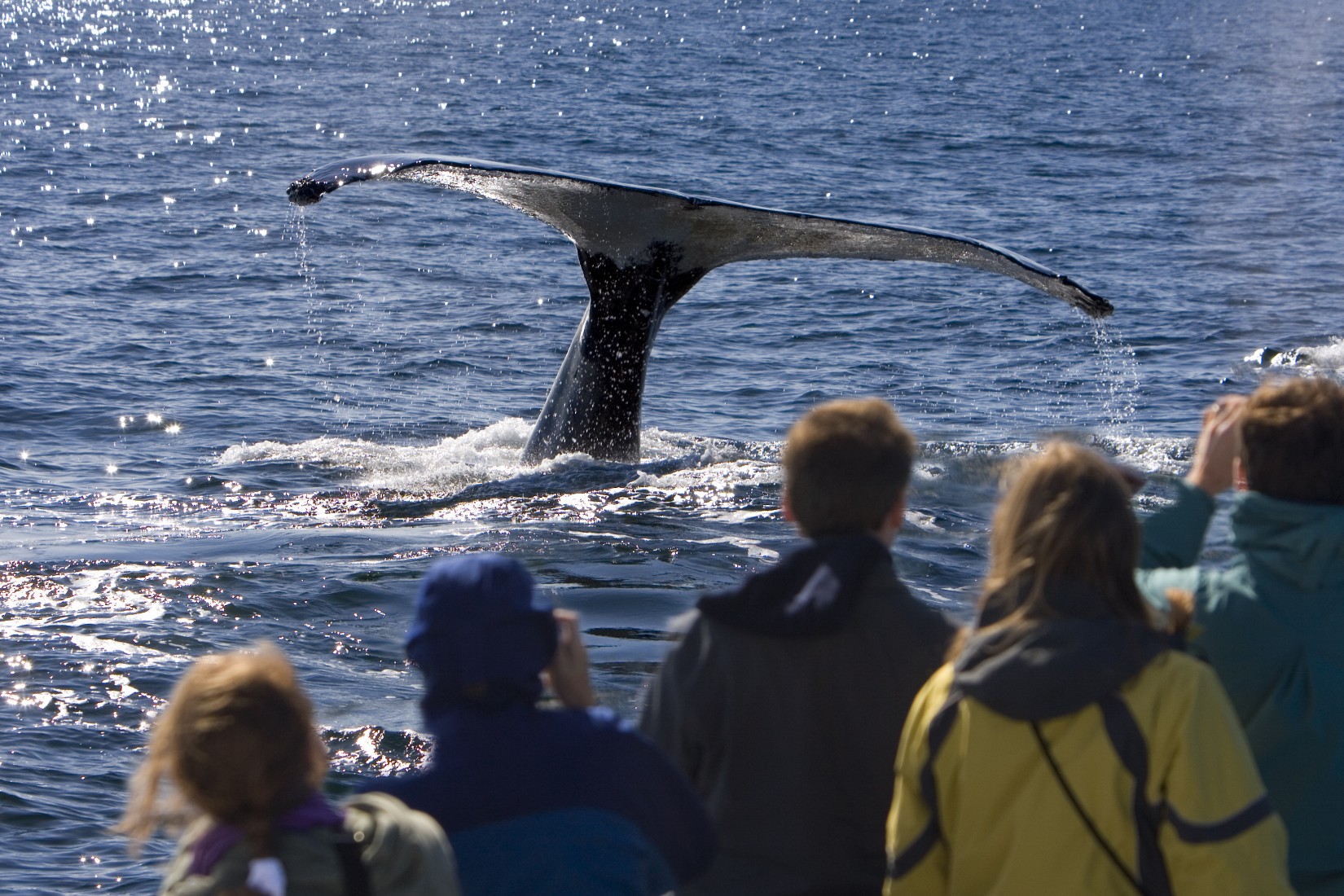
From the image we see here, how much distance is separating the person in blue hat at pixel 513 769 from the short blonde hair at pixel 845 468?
1.66ft

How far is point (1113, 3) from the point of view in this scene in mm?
73438

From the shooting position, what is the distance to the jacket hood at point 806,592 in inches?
106

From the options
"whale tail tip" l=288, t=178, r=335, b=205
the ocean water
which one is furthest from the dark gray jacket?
"whale tail tip" l=288, t=178, r=335, b=205

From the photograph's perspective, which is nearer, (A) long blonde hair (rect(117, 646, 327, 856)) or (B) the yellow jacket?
(A) long blonde hair (rect(117, 646, 327, 856))

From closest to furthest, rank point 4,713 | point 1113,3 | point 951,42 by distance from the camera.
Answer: point 4,713 < point 951,42 < point 1113,3

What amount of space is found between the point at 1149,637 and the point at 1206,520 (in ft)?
2.00

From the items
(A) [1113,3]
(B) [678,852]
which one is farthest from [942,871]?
(A) [1113,3]

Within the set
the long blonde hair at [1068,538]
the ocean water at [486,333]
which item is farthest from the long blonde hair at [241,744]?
the ocean water at [486,333]

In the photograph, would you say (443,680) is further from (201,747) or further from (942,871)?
(942,871)

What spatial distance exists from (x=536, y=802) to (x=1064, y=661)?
783mm

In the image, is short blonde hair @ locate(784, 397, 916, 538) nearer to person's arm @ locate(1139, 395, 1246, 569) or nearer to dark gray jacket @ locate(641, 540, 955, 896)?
dark gray jacket @ locate(641, 540, 955, 896)

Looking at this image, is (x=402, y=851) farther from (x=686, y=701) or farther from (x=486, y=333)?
(x=486, y=333)

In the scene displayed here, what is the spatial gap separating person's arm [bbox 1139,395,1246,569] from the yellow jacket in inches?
23.2

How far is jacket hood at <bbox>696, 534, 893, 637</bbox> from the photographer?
106 inches
